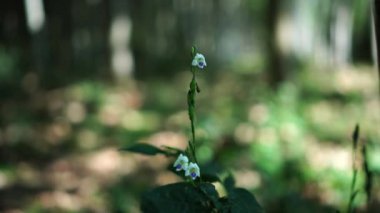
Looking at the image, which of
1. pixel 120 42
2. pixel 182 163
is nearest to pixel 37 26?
pixel 120 42

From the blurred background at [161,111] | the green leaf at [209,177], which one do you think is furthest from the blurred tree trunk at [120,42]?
the green leaf at [209,177]

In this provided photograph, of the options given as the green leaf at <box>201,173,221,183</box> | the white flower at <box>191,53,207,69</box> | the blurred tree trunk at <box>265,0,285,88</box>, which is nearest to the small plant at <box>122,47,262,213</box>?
the white flower at <box>191,53,207,69</box>

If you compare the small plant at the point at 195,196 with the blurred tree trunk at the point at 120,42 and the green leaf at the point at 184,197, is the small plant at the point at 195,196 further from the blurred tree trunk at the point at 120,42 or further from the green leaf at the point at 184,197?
the blurred tree trunk at the point at 120,42

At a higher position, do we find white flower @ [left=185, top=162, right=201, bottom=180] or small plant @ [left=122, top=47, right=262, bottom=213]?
white flower @ [left=185, top=162, right=201, bottom=180]

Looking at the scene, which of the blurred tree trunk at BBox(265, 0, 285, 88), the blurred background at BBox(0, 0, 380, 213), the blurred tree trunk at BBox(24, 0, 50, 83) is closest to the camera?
the blurred background at BBox(0, 0, 380, 213)

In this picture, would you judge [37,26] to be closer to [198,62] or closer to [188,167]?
[198,62]

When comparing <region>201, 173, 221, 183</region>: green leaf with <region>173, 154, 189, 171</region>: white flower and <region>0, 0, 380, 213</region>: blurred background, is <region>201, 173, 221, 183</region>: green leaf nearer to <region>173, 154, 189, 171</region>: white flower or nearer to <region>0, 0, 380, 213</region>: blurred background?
<region>0, 0, 380, 213</region>: blurred background
